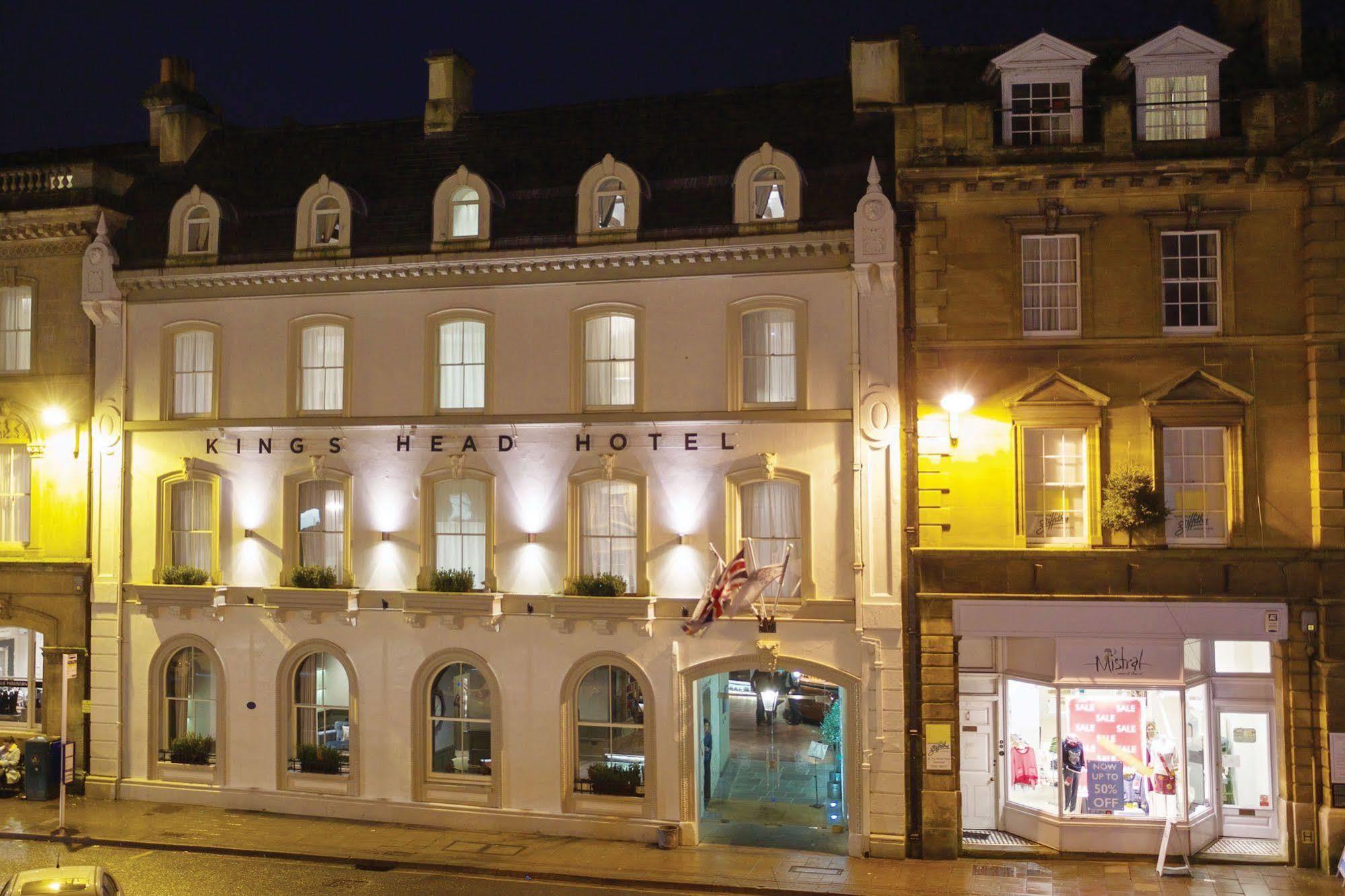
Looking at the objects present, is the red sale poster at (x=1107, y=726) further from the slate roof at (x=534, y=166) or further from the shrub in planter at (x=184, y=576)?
the shrub in planter at (x=184, y=576)

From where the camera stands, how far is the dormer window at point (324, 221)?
75.7 feet

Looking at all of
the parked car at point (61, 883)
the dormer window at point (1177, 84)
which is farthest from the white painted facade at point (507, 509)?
the parked car at point (61, 883)

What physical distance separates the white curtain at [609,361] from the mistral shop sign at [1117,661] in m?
8.70

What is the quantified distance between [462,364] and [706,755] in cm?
868

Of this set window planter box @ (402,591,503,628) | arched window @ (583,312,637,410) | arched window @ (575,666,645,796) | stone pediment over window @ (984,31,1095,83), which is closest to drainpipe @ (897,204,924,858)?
stone pediment over window @ (984,31,1095,83)

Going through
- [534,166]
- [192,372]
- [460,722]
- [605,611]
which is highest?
[534,166]

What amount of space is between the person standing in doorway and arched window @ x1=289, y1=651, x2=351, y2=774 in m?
6.85

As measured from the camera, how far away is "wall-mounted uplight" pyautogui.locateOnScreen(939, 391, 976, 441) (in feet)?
65.0

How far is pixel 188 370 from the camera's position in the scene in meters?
23.9

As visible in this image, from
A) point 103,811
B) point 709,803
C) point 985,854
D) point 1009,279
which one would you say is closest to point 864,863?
point 985,854

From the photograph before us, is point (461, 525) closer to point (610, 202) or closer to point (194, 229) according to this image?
point (610, 202)

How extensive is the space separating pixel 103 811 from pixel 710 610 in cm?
1257

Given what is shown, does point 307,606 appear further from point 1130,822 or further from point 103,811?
point 1130,822

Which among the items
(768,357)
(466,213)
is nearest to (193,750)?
(466,213)
